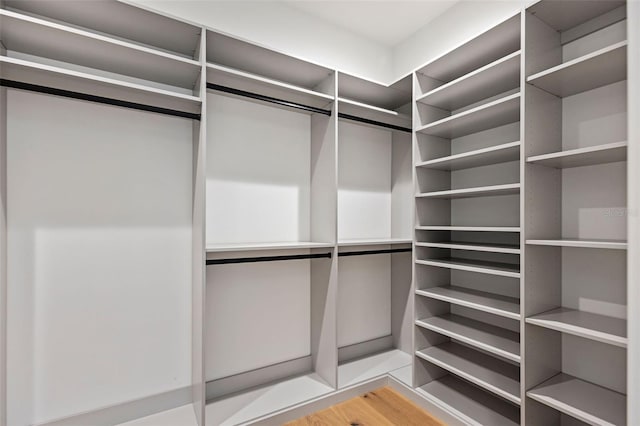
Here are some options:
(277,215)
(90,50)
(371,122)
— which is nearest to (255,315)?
(277,215)

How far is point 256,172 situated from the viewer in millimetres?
2189

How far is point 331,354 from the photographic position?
2119mm

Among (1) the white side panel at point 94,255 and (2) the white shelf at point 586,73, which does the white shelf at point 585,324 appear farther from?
(1) the white side panel at point 94,255

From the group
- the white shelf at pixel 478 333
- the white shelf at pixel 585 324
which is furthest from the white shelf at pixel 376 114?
the white shelf at pixel 585 324

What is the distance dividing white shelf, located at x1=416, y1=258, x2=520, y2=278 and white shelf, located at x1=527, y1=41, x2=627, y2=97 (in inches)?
37.7

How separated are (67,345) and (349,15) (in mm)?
2847

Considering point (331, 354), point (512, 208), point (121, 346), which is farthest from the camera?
point (331, 354)

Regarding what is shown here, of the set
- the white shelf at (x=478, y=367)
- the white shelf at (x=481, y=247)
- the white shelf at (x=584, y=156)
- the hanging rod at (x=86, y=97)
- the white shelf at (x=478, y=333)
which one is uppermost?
the hanging rod at (x=86, y=97)

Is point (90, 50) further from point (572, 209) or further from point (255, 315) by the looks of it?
point (572, 209)

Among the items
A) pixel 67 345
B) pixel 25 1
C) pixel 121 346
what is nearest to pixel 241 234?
pixel 121 346

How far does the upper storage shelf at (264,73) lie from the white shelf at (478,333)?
166 cm

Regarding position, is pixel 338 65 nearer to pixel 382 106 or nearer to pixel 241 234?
pixel 382 106

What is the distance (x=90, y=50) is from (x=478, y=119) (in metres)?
2.16

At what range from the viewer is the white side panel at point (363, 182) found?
2578 millimetres
